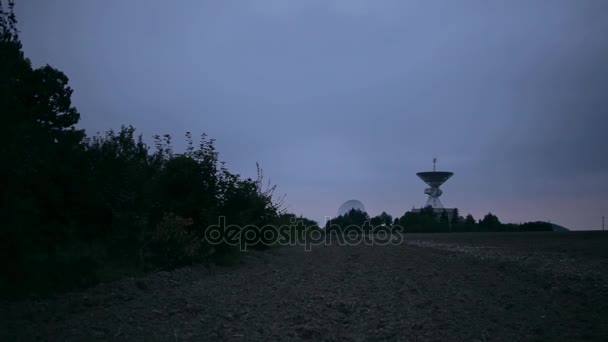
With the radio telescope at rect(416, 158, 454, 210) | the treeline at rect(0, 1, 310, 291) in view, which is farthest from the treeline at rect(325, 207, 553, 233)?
the treeline at rect(0, 1, 310, 291)

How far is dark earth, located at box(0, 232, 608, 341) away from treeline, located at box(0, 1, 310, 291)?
1380mm

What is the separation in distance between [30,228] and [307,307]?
7.03m

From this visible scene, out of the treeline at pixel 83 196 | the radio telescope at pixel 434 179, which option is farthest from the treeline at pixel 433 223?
the treeline at pixel 83 196

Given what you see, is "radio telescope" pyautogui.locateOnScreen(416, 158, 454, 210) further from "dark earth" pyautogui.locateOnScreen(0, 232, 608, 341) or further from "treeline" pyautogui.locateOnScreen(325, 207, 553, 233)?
"dark earth" pyautogui.locateOnScreen(0, 232, 608, 341)

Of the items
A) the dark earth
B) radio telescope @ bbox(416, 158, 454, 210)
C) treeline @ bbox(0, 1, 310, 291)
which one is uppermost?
radio telescope @ bbox(416, 158, 454, 210)

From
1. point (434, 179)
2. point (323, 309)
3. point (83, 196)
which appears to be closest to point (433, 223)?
point (434, 179)

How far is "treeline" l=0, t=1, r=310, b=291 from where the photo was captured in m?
10.9

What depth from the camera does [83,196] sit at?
1755cm

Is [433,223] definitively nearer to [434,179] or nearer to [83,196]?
[434,179]

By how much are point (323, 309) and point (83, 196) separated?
449 inches

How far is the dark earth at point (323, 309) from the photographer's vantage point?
24.7 feet

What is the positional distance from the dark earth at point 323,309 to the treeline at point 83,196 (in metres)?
1.38

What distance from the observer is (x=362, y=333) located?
7.69 meters

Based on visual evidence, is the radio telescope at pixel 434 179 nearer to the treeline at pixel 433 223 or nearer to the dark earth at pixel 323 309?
the treeline at pixel 433 223
